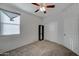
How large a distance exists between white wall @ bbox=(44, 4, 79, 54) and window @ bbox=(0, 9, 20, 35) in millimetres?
A: 466

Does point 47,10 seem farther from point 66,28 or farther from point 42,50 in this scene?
point 42,50

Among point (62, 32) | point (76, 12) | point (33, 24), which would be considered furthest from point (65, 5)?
A: point (33, 24)

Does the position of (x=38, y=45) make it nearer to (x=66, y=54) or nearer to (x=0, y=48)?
Result: (x=66, y=54)

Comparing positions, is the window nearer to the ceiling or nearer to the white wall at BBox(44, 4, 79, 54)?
the ceiling

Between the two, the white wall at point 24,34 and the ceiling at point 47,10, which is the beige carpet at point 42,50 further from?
the ceiling at point 47,10

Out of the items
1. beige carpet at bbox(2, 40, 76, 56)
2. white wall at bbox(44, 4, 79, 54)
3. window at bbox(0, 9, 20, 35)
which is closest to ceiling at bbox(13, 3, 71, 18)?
white wall at bbox(44, 4, 79, 54)

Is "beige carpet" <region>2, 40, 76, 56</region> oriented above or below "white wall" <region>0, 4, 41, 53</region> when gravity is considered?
below

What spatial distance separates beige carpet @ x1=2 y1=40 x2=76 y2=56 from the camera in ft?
4.32

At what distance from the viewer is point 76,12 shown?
143 centimetres

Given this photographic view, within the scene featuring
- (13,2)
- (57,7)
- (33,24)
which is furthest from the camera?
(33,24)

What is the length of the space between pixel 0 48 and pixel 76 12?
4.09 feet

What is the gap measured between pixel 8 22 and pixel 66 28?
0.87m

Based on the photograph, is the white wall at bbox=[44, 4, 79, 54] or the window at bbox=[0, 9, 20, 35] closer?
the window at bbox=[0, 9, 20, 35]

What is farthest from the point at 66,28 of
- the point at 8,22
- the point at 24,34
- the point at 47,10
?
the point at 8,22
